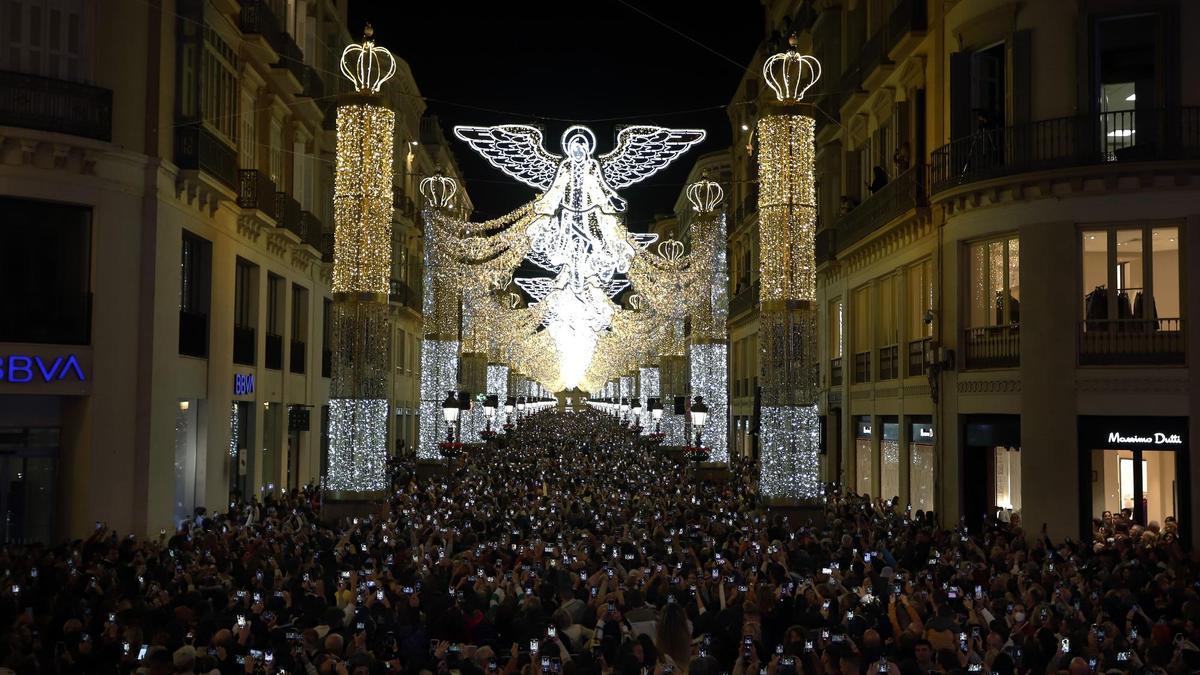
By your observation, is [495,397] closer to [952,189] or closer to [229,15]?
[229,15]

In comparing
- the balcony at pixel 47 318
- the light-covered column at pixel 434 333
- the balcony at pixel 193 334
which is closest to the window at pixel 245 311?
the balcony at pixel 193 334

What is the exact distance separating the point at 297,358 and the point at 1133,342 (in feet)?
75.8

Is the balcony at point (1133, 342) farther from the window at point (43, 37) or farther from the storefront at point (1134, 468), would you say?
the window at point (43, 37)

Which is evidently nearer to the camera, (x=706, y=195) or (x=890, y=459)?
(x=890, y=459)

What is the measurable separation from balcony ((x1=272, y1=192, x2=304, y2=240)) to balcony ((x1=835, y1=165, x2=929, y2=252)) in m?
14.2

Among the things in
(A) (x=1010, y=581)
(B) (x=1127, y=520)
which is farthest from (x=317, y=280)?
(A) (x=1010, y=581)

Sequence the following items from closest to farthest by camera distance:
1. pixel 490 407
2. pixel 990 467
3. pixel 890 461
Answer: pixel 990 467 < pixel 890 461 < pixel 490 407

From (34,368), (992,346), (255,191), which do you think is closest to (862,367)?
(992,346)

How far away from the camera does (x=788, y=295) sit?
2269 centimetres

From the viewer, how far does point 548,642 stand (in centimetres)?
1037

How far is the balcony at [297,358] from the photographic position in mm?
35791

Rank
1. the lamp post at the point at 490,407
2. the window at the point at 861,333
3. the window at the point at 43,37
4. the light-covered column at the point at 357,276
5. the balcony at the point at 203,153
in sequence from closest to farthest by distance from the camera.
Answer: the window at the point at 43,37 < the light-covered column at the point at 357,276 < the balcony at the point at 203,153 < the window at the point at 861,333 < the lamp post at the point at 490,407

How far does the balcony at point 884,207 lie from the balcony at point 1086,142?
8.46ft

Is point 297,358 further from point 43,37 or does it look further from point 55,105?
point 43,37
